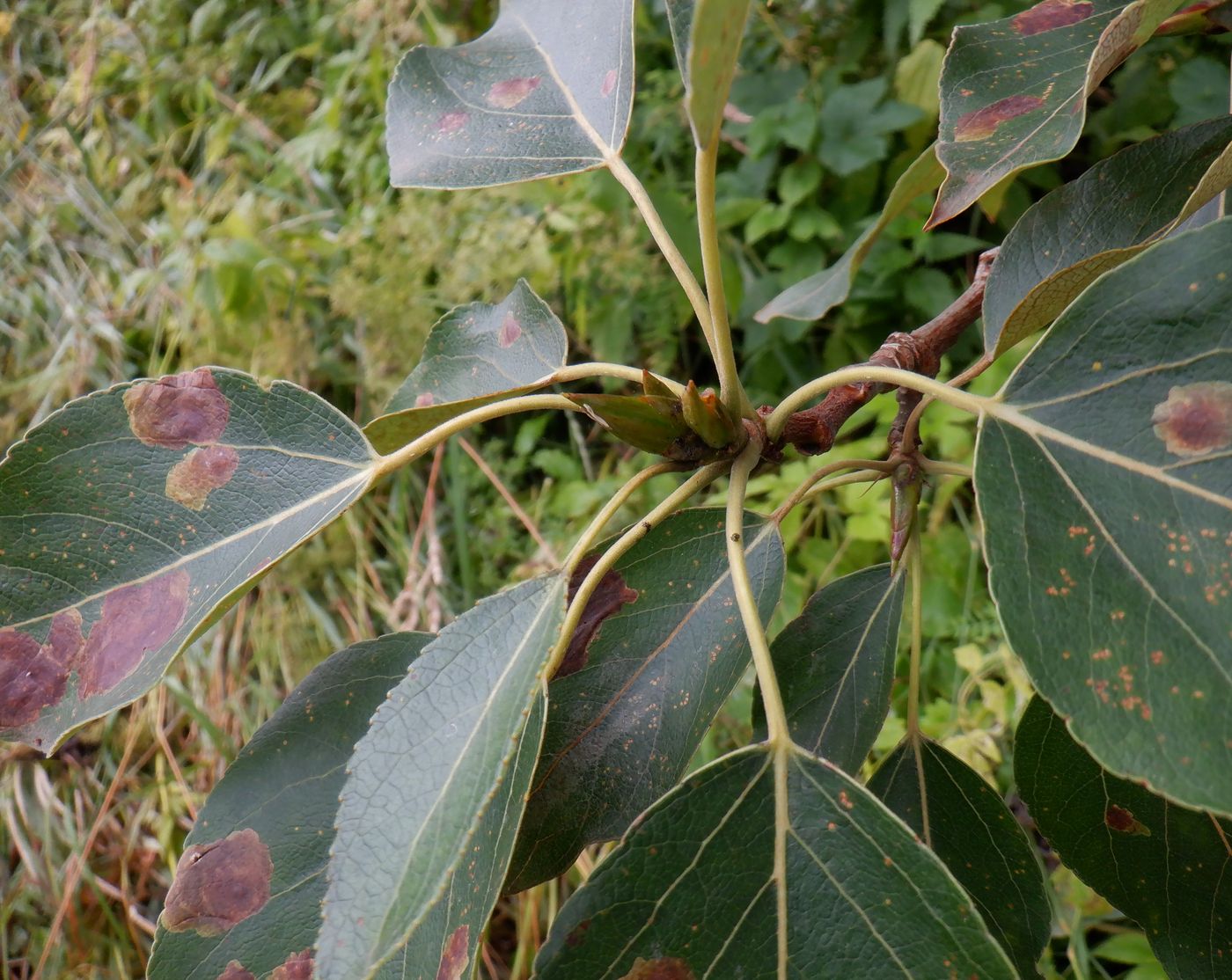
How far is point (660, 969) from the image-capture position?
Result: 1.10 feet

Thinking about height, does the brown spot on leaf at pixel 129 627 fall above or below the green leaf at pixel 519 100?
below

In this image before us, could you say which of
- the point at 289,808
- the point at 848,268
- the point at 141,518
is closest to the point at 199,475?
the point at 141,518

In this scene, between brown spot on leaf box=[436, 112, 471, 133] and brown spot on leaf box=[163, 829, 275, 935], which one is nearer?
brown spot on leaf box=[163, 829, 275, 935]

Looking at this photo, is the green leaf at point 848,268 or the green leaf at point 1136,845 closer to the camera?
the green leaf at point 1136,845

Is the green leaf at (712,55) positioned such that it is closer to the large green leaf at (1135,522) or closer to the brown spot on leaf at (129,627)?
the large green leaf at (1135,522)

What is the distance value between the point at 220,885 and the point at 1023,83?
54cm

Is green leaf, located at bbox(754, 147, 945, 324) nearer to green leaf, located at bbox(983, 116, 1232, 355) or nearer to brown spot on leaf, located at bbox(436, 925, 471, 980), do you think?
green leaf, located at bbox(983, 116, 1232, 355)

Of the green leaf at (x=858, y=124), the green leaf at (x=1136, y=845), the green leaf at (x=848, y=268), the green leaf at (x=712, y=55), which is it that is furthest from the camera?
the green leaf at (x=858, y=124)

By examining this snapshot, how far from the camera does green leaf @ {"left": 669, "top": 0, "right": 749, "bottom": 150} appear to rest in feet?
0.95

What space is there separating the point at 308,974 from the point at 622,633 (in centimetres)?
20

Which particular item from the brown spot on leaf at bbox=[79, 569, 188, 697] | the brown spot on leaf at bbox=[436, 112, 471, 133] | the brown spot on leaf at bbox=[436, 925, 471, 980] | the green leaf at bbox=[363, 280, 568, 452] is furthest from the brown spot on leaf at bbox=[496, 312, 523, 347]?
the brown spot on leaf at bbox=[436, 925, 471, 980]

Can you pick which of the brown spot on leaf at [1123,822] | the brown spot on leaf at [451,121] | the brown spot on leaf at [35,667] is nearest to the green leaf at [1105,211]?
the brown spot on leaf at [1123,822]

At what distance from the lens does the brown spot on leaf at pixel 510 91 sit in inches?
23.0

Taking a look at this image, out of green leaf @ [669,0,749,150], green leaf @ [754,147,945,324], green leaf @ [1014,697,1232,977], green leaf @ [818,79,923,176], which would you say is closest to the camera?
green leaf @ [669,0,749,150]
